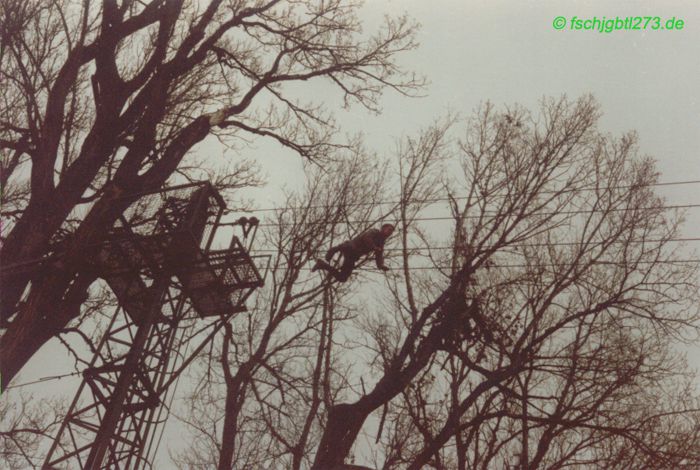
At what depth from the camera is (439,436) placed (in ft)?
32.0

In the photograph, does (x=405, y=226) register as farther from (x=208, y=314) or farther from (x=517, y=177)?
(x=208, y=314)

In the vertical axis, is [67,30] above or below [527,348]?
above

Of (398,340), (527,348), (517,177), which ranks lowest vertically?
(527,348)

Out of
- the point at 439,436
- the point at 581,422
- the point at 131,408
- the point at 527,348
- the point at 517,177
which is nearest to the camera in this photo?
the point at 131,408

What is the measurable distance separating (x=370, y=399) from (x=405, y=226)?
4956mm

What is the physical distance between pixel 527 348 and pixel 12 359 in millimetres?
8672

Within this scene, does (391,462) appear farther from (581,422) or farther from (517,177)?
(517,177)

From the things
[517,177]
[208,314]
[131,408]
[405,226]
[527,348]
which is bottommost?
[131,408]

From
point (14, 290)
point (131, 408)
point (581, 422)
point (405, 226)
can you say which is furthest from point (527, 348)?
point (14, 290)

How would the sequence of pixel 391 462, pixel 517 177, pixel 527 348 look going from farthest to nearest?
1. pixel 517 177
2. pixel 391 462
3. pixel 527 348

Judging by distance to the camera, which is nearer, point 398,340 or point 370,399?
point 370,399

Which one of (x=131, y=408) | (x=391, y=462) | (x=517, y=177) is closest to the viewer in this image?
(x=131, y=408)

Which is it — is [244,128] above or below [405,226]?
above

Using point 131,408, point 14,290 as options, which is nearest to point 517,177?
point 131,408
